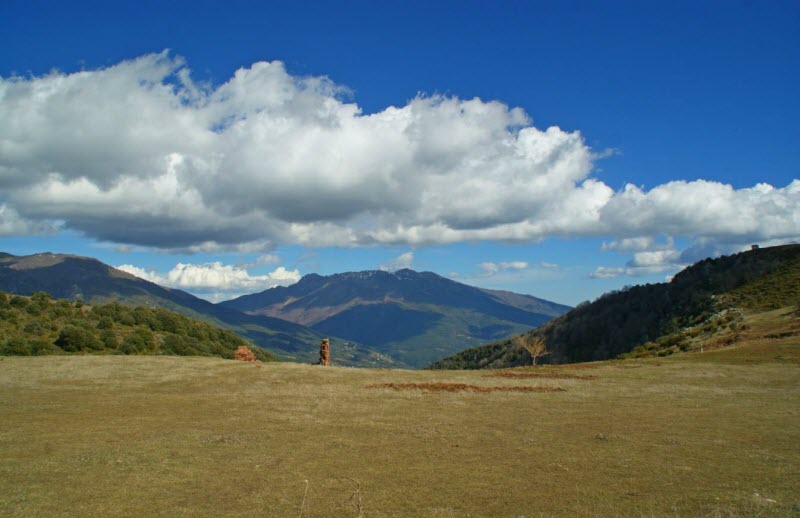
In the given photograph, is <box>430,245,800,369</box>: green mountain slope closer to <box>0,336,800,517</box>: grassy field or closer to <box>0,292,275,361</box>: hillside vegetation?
<box>0,336,800,517</box>: grassy field

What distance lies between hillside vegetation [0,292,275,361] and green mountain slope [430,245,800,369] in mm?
72865

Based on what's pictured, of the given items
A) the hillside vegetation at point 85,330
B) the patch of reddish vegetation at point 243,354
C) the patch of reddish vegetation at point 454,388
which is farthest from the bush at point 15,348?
the patch of reddish vegetation at point 454,388

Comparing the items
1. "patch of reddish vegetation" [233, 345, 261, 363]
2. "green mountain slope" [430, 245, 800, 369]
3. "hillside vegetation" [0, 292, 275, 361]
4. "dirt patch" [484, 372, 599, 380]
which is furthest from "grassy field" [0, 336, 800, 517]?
"green mountain slope" [430, 245, 800, 369]

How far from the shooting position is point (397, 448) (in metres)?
20.3

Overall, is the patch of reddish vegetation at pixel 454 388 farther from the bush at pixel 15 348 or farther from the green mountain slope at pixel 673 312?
the bush at pixel 15 348

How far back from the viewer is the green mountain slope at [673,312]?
8669 centimetres

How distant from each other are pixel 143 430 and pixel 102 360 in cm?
2936

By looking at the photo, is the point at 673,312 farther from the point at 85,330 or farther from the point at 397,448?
the point at 397,448

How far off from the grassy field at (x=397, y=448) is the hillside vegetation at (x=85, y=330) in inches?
1119

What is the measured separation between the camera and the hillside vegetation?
6594cm

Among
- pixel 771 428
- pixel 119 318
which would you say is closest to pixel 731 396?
pixel 771 428

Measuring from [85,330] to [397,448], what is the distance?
65.1 metres

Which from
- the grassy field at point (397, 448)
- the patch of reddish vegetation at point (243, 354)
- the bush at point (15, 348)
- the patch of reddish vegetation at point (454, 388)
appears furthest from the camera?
the patch of reddish vegetation at point (243, 354)

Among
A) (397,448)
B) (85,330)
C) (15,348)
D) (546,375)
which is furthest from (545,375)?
(85,330)
